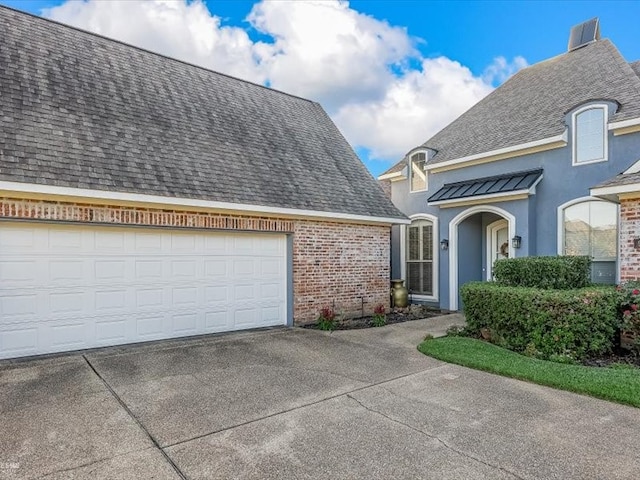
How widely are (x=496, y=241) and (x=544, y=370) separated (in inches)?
273

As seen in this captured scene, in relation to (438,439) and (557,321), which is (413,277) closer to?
(557,321)

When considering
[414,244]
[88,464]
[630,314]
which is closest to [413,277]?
[414,244]

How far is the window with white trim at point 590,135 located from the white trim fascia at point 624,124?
0.25 meters

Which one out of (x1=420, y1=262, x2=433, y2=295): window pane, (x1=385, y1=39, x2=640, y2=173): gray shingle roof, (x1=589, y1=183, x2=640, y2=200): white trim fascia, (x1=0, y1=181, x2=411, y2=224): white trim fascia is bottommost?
(x1=420, y1=262, x2=433, y2=295): window pane

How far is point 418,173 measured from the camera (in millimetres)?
12969

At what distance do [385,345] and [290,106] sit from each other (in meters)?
8.37

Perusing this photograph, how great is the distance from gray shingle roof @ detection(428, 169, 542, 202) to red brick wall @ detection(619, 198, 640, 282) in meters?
2.41

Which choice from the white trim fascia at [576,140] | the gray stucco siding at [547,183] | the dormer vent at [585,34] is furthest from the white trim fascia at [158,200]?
the dormer vent at [585,34]

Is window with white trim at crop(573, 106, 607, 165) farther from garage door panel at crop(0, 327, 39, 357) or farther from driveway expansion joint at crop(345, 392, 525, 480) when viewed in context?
garage door panel at crop(0, 327, 39, 357)

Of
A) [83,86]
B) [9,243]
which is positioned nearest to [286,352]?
[9,243]

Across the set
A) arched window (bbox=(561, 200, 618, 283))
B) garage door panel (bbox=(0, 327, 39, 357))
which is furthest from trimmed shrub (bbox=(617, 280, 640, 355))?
garage door panel (bbox=(0, 327, 39, 357))

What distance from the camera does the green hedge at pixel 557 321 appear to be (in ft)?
20.3

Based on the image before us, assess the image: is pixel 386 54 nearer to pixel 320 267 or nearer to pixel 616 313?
pixel 320 267

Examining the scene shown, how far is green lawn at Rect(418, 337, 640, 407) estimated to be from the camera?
15.3 feet
